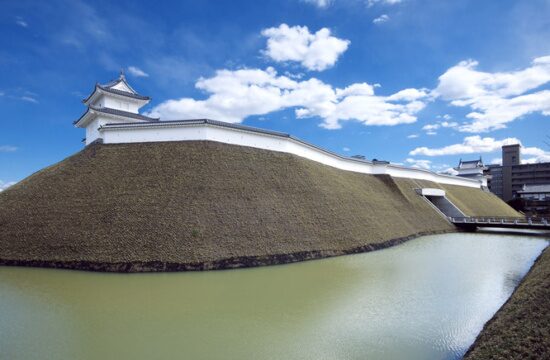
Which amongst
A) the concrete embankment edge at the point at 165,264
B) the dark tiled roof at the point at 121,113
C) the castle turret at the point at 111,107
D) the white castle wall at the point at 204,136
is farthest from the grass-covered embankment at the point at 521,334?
the dark tiled roof at the point at 121,113

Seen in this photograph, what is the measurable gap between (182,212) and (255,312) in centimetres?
788

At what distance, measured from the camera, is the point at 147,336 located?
6.73 meters

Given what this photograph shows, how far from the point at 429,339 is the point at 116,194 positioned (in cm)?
1496

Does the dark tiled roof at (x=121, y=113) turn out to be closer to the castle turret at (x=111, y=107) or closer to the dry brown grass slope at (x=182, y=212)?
the castle turret at (x=111, y=107)

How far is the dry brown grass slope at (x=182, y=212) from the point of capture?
13.2 m

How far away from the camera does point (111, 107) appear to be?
2516 centimetres

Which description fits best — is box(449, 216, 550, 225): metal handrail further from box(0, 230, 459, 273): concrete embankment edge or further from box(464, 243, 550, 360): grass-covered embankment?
box(464, 243, 550, 360): grass-covered embankment

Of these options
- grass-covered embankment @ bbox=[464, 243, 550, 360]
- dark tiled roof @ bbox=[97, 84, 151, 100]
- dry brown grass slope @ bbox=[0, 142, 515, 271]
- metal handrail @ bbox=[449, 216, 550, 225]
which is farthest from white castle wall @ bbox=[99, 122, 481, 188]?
grass-covered embankment @ bbox=[464, 243, 550, 360]

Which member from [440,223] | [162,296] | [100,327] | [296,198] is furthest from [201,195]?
[440,223]

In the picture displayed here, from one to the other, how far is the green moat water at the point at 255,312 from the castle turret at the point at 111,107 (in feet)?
43.3

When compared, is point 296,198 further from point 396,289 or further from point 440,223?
point 440,223

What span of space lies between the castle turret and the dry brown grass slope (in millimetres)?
2912

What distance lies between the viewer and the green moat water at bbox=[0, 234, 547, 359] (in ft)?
20.6

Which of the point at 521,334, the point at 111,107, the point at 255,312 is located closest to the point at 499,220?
the point at 521,334
